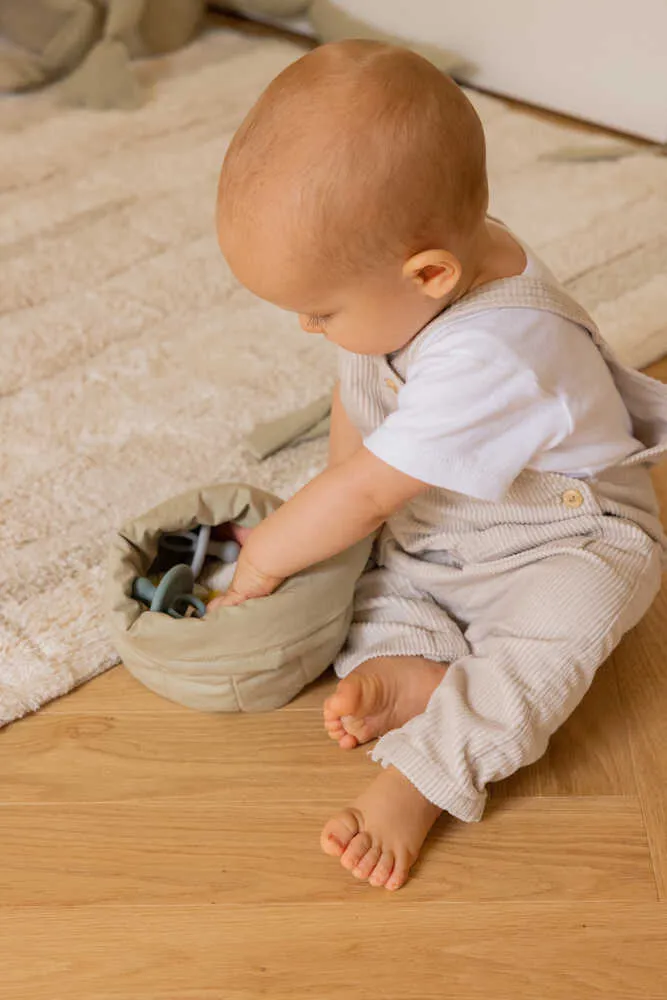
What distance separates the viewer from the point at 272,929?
2.46 feet

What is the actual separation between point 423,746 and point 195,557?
28 cm

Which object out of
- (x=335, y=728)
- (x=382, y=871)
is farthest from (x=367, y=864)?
(x=335, y=728)

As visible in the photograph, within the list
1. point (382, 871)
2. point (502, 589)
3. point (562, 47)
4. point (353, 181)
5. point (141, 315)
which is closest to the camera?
point (353, 181)

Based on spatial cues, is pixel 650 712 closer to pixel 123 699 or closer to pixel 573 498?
pixel 573 498

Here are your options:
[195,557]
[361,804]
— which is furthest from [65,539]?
[361,804]

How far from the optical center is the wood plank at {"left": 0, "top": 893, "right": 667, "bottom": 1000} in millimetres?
720

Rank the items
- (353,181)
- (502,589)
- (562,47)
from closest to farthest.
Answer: (353,181) → (502,589) → (562,47)

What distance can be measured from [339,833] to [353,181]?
466 millimetres

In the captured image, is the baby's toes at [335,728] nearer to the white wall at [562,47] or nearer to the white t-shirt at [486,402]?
the white t-shirt at [486,402]

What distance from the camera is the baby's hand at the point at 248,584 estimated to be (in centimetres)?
86

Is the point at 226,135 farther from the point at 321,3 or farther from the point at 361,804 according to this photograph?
the point at 361,804

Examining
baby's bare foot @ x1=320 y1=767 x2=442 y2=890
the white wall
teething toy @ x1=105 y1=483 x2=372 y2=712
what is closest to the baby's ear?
teething toy @ x1=105 y1=483 x2=372 y2=712

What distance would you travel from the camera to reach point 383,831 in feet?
2.58

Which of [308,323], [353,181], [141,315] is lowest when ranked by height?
[141,315]
